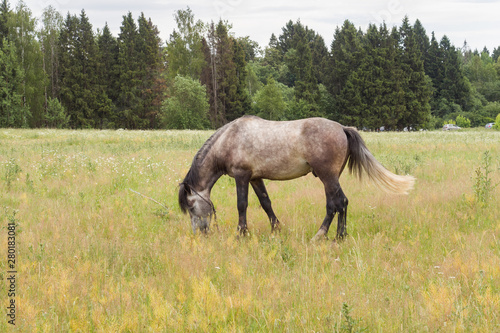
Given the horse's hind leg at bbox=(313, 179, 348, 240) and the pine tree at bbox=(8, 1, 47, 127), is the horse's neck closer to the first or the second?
the horse's hind leg at bbox=(313, 179, 348, 240)

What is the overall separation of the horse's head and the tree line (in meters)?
41.3

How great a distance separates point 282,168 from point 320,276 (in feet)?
7.80

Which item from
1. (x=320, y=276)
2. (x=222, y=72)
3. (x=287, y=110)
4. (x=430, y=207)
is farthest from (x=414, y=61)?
(x=320, y=276)

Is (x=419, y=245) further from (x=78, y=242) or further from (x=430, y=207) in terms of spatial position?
(x=78, y=242)

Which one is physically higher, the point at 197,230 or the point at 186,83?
the point at 186,83

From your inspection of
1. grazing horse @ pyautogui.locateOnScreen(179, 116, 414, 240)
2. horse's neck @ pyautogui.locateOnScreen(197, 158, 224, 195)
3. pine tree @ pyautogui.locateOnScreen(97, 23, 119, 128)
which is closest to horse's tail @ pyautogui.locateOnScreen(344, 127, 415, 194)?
grazing horse @ pyautogui.locateOnScreen(179, 116, 414, 240)

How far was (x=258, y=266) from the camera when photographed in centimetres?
466

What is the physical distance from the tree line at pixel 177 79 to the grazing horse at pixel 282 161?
4127 centimetres

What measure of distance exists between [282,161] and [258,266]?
2.15 m

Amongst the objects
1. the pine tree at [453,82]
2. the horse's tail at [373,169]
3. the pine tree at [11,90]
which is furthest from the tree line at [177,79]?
the horse's tail at [373,169]

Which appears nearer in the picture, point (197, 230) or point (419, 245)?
point (419, 245)

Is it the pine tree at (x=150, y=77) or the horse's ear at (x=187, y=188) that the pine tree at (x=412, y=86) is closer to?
the pine tree at (x=150, y=77)

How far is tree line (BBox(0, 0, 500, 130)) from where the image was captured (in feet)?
151

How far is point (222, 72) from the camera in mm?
54125
